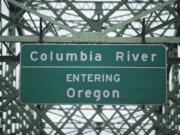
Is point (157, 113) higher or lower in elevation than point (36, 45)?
lower

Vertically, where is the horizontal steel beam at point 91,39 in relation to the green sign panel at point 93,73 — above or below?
above

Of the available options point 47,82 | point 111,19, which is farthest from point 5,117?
point 47,82

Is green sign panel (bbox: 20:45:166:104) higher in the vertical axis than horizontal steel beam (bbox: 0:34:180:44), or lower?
lower

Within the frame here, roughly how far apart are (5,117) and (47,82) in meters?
18.5

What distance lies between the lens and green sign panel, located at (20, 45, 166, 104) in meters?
13.4

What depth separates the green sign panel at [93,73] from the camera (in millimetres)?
13414

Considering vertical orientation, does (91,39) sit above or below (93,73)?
above

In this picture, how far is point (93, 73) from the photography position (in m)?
13.5

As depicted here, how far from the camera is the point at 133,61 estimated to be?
13.5 metres

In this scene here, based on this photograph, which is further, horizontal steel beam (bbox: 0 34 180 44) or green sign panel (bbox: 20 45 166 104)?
horizontal steel beam (bbox: 0 34 180 44)

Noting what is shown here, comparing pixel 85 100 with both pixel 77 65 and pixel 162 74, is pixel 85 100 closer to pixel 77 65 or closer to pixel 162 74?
pixel 77 65

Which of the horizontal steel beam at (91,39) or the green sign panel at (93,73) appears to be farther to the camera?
the horizontal steel beam at (91,39)

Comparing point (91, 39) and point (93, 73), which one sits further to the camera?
point (91, 39)

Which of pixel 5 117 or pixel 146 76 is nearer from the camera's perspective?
pixel 146 76
